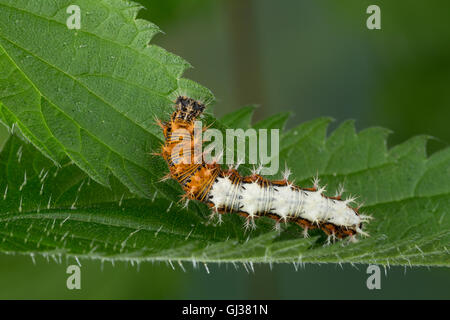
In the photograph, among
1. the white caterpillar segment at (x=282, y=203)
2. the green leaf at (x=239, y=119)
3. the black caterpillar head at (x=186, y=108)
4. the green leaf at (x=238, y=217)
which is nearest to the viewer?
the green leaf at (x=238, y=217)

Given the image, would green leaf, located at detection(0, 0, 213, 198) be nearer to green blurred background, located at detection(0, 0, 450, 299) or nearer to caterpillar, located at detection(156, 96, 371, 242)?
caterpillar, located at detection(156, 96, 371, 242)

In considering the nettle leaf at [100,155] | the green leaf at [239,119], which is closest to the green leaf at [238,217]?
the nettle leaf at [100,155]

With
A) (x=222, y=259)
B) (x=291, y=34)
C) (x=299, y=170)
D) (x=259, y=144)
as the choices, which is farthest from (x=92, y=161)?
(x=291, y=34)

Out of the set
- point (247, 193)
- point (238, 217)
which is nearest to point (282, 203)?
point (247, 193)

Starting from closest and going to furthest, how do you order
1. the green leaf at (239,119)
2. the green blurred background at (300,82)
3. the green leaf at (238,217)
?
the green leaf at (238,217), the green leaf at (239,119), the green blurred background at (300,82)

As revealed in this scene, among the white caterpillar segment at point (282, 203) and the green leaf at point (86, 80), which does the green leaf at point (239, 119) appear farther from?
the green leaf at point (86, 80)
